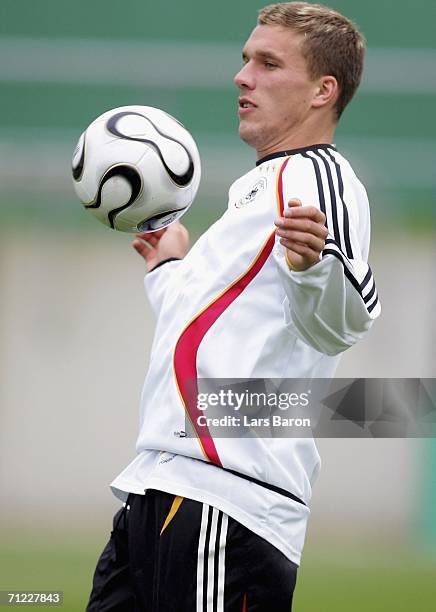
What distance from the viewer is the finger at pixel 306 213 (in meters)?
2.48

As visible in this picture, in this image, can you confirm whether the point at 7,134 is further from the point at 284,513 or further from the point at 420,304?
the point at 284,513

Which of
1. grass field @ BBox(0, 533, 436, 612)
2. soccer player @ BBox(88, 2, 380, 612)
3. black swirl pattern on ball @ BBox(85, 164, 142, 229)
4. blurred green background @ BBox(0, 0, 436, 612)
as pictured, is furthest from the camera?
blurred green background @ BBox(0, 0, 436, 612)

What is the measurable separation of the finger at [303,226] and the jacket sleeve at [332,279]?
0.07m

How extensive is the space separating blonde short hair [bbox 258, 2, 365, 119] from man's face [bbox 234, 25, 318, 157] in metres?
0.03

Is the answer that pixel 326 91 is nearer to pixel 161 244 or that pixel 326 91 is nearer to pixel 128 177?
pixel 128 177

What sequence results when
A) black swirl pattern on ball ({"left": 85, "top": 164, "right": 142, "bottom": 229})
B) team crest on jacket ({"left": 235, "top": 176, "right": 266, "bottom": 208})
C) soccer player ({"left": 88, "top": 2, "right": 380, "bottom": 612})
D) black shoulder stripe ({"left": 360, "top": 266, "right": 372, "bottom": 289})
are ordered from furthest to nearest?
1. black swirl pattern on ball ({"left": 85, "top": 164, "right": 142, "bottom": 229})
2. team crest on jacket ({"left": 235, "top": 176, "right": 266, "bottom": 208})
3. soccer player ({"left": 88, "top": 2, "right": 380, "bottom": 612})
4. black shoulder stripe ({"left": 360, "top": 266, "right": 372, "bottom": 289})

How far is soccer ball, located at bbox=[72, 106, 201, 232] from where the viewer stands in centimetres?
312

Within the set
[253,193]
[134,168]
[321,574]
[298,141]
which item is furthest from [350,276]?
[321,574]

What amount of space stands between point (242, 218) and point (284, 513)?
761 millimetres

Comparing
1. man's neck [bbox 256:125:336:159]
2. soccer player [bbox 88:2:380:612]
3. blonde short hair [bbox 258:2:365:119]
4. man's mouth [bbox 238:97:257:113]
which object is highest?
blonde short hair [bbox 258:2:365:119]

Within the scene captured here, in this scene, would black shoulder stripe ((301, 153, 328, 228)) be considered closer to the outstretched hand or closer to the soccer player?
the soccer player

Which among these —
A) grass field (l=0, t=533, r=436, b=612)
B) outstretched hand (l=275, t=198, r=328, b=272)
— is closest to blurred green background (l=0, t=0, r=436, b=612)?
grass field (l=0, t=533, r=436, b=612)

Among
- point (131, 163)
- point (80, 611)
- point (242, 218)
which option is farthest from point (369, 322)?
point (80, 611)

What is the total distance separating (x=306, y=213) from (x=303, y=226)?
0.10 ft
